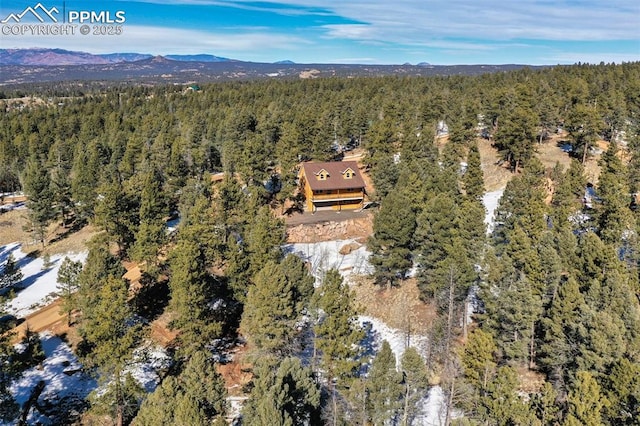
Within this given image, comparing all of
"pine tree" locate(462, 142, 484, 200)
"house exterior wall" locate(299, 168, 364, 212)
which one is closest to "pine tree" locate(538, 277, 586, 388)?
"pine tree" locate(462, 142, 484, 200)

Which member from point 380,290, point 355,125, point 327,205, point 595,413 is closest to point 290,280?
point 380,290

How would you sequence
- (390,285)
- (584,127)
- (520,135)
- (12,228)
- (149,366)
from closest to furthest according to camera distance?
(149,366)
(390,285)
(520,135)
(584,127)
(12,228)

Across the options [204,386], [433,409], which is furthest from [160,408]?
[433,409]

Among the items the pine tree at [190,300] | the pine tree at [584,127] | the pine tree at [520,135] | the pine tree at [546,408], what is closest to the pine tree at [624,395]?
the pine tree at [546,408]

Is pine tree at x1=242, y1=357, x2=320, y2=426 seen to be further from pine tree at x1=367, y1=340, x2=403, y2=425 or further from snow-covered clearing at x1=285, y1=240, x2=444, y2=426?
snow-covered clearing at x1=285, y1=240, x2=444, y2=426

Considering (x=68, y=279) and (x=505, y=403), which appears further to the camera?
(x=68, y=279)

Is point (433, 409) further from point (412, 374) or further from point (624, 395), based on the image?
point (624, 395)

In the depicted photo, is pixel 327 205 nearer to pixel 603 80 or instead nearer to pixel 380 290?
pixel 380 290

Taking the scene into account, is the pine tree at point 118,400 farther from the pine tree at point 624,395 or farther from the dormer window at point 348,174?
the dormer window at point 348,174
